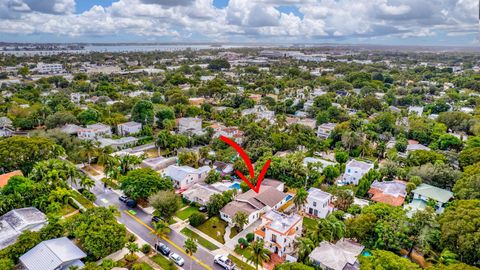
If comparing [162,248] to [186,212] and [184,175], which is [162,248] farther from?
[184,175]

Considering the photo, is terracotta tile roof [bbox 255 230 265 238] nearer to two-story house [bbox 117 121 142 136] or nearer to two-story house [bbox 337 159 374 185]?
two-story house [bbox 337 159 374 185]

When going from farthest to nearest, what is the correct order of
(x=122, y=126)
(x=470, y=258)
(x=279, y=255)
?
(x=122, y=126) < (x=279, y=255) < (x=470, y=258)

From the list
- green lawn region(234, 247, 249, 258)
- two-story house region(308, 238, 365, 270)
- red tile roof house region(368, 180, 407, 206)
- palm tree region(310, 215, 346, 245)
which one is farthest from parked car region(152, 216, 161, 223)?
red tile roof house region(368, 180, 407, 206)

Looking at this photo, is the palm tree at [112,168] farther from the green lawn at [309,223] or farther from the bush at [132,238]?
the green lawn at [309,223]

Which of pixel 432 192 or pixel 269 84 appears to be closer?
pixel 432 192

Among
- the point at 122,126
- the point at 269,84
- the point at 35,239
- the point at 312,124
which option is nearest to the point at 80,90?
the point at 122,126

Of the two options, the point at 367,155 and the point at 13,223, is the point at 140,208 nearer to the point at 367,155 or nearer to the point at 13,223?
the point at 13,223

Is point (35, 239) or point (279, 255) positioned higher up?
point (35, 239)
